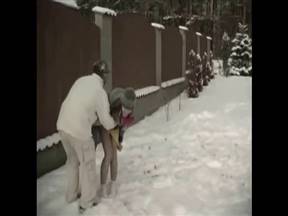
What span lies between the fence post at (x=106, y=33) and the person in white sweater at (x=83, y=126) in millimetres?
98

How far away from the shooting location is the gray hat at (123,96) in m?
3.79

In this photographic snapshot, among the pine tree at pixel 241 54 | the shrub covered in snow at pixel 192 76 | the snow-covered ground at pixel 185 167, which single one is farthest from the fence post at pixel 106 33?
Answer: the pine tree at pixel 241 54

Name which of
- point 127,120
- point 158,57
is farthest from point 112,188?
point 158,57

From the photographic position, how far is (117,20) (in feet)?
13.7

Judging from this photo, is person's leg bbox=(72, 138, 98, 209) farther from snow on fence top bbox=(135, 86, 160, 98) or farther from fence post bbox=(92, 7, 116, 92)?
snow on fence top bbox=(135, 86, 160, 98)

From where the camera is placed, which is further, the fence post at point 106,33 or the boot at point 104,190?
the fence post at point 106,33

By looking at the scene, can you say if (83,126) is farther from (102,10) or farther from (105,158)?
(102,10)

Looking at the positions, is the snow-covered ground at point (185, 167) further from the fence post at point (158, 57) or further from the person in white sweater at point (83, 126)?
the fence post at point (158, 57)

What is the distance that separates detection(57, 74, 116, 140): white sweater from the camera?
371cm

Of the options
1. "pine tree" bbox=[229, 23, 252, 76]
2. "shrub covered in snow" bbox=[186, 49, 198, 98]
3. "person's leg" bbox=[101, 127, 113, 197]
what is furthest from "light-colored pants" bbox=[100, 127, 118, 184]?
"pine tree" bbox=[229, 23, 252, 76]

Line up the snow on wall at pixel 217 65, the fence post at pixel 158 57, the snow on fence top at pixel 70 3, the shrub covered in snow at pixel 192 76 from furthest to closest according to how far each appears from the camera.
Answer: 1. the fence post at pixel 158 57
2. the shrub covered in snow at pixel 192 76
3. the snow on wall at pixel 217 65
4. the snow on fence top at pixel 70 3
